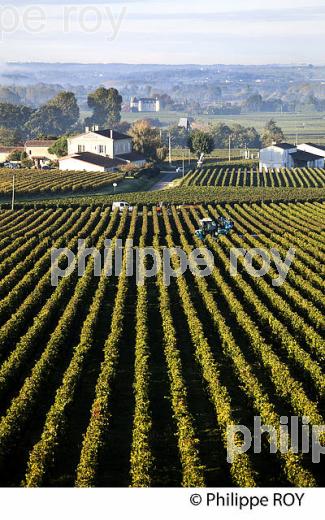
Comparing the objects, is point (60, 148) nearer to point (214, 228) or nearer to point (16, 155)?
point (16, 155)

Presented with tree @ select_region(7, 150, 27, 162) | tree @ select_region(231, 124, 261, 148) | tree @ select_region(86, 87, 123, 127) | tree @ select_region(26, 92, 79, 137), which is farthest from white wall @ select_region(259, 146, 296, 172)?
tree @ select_region(26, 92, 79, 137)

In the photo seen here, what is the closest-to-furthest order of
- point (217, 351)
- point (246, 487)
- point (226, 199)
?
point (246, 487) < point (217, 351) < point (226, 199)

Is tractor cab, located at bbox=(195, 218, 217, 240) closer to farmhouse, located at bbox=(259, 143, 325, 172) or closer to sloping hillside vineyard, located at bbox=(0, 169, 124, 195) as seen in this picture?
sloping hillside vineyard, located at bbox=(0, 169, 124, 195)

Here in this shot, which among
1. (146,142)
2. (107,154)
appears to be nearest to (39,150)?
(107,154)

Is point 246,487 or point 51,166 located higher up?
point 246,487

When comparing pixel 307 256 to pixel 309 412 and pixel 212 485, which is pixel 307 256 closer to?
pixel 309 412

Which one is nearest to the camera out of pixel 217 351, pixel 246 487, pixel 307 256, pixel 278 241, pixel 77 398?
pixel 246 487

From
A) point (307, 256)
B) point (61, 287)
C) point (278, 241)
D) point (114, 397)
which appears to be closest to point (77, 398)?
point (114, 397)

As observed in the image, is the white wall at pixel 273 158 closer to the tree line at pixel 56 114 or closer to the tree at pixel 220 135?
the tree at pixel 220 135
